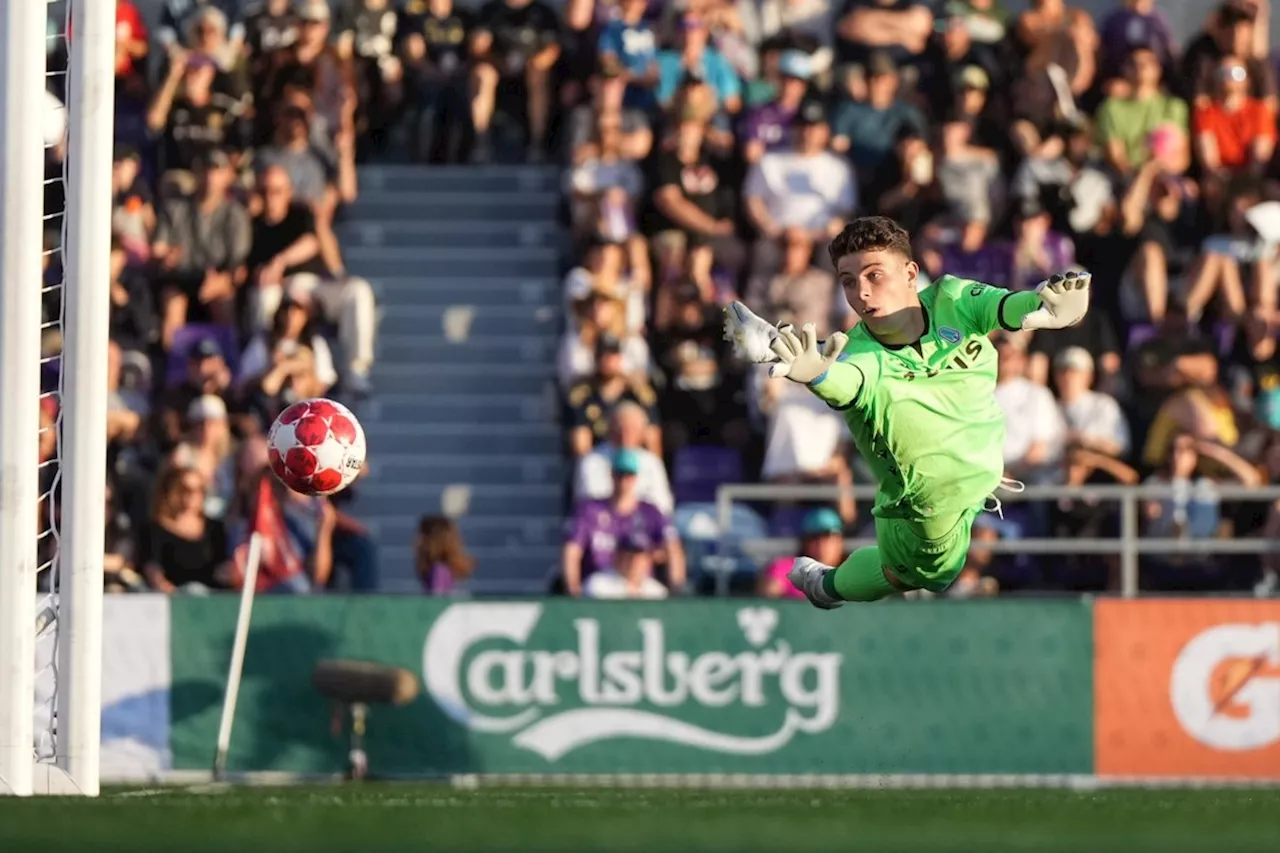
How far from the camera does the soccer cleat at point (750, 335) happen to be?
9297 mm

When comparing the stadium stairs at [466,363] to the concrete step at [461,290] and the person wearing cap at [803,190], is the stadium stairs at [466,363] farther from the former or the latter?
A: the person wearing cap at [803,190]

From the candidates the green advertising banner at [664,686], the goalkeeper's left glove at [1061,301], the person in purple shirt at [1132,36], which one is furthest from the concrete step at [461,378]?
the goalkeeper's left glove at [1061,301]

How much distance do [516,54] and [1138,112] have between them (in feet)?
15.6

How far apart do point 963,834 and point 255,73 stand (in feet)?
39.8

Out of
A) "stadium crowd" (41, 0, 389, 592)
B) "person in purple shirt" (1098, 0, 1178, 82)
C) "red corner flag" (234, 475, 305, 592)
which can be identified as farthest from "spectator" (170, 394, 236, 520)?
"person in purple shirt" (1098, 0, 1178, 82)

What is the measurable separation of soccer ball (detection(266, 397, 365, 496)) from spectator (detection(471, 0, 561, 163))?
739 cm

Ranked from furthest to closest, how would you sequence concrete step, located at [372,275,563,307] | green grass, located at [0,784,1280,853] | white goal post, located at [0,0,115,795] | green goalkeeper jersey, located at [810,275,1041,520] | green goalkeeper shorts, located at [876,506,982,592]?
concrete step, located at [372,275,563,307] → white goal post, located at [0,0,115,795] → green goalkeeper shorts, located at [876,506,982,592] → green goalkeeper jersey, located at [810,275,1041,520] → green grass, located at [0,784,1280,853]

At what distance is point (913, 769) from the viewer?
16094 millimetres

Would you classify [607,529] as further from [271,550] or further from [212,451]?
[212,451]

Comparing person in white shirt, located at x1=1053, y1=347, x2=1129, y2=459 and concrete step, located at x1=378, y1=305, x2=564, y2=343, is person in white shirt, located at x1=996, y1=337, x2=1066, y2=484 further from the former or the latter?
concrete step, located at x1=378, y1=305, x2=564, y2=343

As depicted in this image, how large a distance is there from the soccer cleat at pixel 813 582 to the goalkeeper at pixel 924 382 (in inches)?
28.1

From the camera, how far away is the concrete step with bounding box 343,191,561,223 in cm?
2023

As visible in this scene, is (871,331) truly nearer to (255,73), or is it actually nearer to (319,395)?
(319,395)

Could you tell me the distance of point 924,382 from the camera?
1076cm
